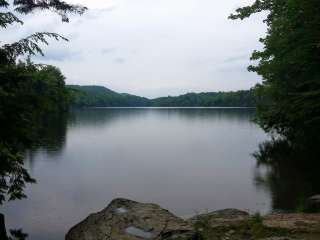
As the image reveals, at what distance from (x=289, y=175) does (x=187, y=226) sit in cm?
1653

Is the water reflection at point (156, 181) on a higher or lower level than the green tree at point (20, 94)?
lower

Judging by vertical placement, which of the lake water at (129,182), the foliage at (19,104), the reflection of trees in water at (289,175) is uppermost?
the foliage at (19,104)

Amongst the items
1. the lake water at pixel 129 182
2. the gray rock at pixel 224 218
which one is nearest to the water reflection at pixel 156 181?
the lake water at pixel 129 182

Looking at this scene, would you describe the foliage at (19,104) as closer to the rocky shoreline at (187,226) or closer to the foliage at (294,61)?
the rocky shoreline at (187,226)

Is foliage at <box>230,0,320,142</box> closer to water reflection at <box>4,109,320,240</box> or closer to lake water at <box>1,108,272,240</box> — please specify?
water reflection at <box>4,109,320,240</box>

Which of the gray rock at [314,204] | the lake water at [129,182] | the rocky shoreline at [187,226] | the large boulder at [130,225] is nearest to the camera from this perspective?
the rocky shoreline at [187,226]

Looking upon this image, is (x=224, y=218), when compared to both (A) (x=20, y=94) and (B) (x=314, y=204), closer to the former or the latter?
(B) (x=314, y=204)

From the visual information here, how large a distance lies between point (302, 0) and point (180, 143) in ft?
111

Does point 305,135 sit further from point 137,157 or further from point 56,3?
point 56,3

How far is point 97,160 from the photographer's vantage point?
1281 inches

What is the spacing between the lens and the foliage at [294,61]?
12969 millimetres

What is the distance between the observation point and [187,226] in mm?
9945

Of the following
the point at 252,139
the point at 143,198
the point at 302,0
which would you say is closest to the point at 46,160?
the point at 143,198

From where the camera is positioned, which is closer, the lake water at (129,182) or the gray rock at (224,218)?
the gray rock at (224,218)
